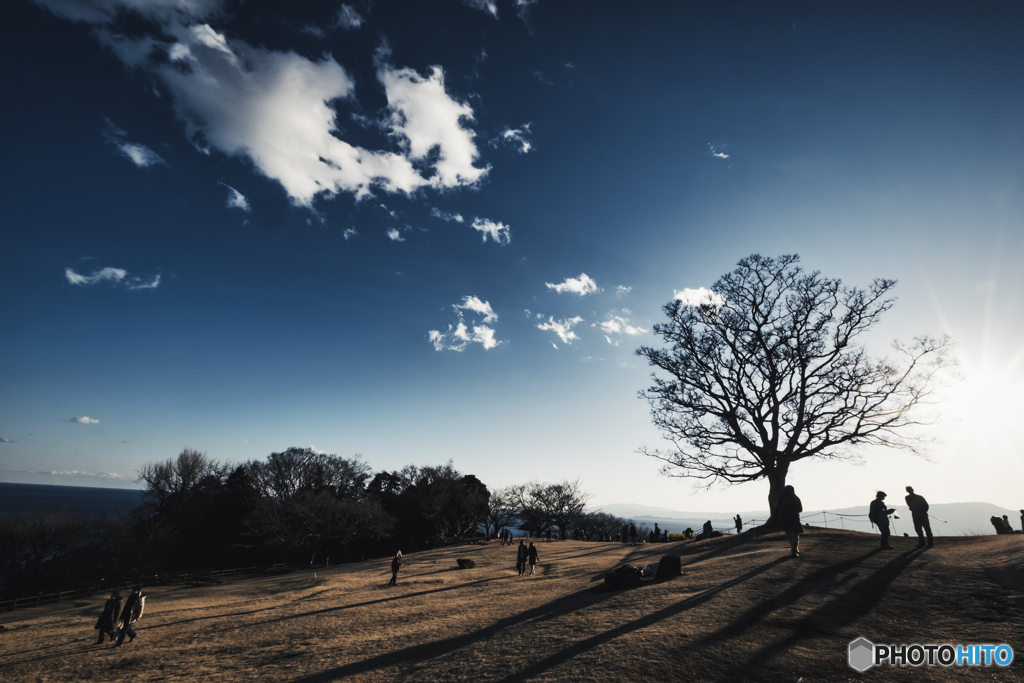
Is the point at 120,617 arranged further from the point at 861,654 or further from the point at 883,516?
the point at 883,516

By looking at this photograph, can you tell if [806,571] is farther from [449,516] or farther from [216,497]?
[216,497]

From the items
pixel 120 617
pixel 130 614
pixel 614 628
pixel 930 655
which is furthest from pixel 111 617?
pixel 930 655

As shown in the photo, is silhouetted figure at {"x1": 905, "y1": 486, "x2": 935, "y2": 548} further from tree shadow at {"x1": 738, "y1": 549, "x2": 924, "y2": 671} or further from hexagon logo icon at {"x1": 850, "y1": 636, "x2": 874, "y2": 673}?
hexagon logo icon at {"x1": 850, "y1": 636, "x2": 874, "y2": 673}

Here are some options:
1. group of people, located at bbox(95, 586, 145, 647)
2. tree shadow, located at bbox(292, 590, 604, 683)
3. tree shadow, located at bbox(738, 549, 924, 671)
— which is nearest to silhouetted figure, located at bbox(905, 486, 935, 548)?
tree shadow, located at bbox(738, 549, 924, 671)

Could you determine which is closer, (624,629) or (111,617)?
(624,629)

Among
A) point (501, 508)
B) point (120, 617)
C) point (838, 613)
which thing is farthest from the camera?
point (501, 508)

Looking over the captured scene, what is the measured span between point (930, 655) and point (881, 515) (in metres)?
10.2

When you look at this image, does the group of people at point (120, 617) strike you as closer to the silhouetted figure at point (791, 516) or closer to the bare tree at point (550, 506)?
the silhouetted figure at point (791, 516)

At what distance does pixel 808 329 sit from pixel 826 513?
1033cm

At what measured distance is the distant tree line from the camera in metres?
32.1


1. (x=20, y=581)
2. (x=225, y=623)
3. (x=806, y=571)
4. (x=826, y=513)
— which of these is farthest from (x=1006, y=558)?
(x=20, y=581)

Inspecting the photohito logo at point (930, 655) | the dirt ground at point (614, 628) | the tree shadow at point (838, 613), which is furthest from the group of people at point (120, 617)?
the photohito logo at point (930, 655)

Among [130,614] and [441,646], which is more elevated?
[441,646]

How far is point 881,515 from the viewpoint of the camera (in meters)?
14.6
